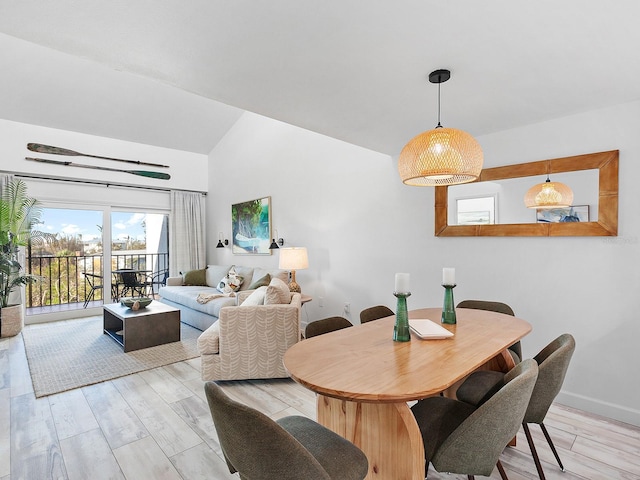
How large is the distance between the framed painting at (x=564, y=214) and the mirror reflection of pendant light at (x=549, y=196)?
0.03 metres

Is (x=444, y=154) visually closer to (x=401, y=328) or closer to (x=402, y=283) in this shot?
(x=402, y=283)

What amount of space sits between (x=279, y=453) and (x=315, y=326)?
1092 mm

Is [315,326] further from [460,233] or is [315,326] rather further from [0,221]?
[0,221]

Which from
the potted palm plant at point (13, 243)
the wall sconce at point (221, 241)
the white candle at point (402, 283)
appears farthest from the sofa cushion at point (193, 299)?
the white candle at point (402, 283)

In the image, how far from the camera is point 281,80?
2.00 metres

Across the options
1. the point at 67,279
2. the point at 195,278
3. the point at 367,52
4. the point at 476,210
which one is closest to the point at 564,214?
the point at 476,210

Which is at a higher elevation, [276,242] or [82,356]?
[276,242]

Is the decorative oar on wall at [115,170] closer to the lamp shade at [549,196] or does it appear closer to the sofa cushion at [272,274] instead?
the sofa cushion at [272,274]

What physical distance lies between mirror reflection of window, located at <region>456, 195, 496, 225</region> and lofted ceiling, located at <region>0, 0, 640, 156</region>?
0.61 metres

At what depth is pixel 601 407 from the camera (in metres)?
2.47

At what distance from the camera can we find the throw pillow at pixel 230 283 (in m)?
5.12

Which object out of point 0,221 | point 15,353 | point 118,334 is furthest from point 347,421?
point 0,221

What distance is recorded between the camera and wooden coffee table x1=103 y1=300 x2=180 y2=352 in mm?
3793

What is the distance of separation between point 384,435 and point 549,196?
2290 mm
